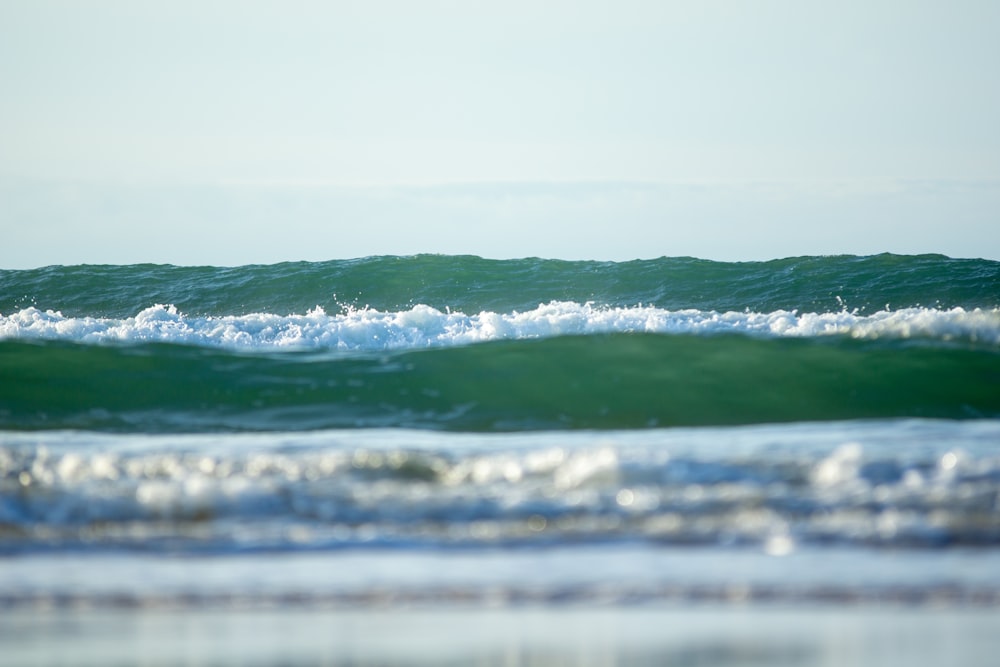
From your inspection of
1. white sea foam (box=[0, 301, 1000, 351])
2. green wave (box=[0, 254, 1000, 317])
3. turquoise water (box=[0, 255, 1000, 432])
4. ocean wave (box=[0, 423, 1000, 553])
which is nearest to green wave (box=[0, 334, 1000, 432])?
turquoise water (box=[0, 255, 1000, 432])

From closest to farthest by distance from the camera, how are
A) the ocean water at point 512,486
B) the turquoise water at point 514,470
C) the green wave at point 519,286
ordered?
the ocean water at point 512,486, the turquoise water at point 514,470, the green wave at point 519,286

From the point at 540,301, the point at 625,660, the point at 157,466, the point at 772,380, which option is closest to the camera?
the point at 625,660

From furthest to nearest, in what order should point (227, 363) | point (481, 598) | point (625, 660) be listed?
point (227, 363)
point (481, 598)
point (625, 660)

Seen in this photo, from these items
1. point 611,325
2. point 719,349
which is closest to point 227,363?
point 719,349

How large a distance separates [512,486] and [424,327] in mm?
9654

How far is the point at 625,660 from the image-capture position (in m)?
3.35

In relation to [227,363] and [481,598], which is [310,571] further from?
[227,363]

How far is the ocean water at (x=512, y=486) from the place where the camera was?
405 centimetres

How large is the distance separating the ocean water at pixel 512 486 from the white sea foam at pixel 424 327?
0.70m

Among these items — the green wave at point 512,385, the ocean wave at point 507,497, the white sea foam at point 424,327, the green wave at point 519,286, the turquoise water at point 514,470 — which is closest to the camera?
the turquoise water at point 514,470

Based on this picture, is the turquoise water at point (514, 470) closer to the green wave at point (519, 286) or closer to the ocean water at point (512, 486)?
the ocean water at point (512, 486)

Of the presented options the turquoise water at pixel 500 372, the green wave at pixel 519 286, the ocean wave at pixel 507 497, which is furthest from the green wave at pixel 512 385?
the green wave at pixel 519 286

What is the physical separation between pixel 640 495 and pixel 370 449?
5.54ft

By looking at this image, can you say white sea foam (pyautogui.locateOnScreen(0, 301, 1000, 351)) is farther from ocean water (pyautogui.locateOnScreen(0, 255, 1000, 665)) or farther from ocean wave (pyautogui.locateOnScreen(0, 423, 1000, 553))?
ocean wave (pyautogui.locateOnScreen(0, 423, 1000, 553))
